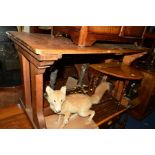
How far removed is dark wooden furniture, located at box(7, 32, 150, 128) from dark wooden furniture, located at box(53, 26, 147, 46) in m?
0.05

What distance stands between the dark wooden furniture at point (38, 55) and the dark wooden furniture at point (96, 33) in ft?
0.18

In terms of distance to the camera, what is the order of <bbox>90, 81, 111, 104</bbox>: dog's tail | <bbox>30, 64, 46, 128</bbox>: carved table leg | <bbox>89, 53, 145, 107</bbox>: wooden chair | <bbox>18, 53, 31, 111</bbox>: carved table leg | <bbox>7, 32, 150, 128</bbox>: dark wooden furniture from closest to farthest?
<bbox>7, 32, 150, 128</bbox>: dark wooden furniture
<bbox>30, 64, 46, 128</bbox>: carved table leg
<bbox>18, 53, 31, 111</bbox>: carved table leg
<bbox>89, 53, 145, 107</bbox>: wooden chair
<bbox>90, 81, 111, 104</bbox>: dog's tail

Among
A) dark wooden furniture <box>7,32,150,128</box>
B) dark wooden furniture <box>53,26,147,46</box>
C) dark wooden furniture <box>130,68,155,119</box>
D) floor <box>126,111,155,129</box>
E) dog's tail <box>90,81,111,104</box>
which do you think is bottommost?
floor <box>126,111,155,129</box>

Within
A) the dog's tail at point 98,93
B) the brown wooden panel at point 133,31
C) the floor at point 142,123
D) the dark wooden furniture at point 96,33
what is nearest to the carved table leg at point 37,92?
the dark wooden furniture at point 96,33

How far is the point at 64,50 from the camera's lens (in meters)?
0.82

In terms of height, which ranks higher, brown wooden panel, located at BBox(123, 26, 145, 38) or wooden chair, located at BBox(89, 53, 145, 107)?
brown wooden panel, located at BBox(123, 26, 145, 38)

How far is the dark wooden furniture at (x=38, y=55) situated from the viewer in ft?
2.64

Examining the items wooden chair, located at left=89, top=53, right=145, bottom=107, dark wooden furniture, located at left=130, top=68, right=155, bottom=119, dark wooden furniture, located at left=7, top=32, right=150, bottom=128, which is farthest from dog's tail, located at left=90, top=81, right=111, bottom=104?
dark wooden furniture, located at left=130, top=68, right=155, bottom=119

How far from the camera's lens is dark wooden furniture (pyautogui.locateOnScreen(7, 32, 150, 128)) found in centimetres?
80

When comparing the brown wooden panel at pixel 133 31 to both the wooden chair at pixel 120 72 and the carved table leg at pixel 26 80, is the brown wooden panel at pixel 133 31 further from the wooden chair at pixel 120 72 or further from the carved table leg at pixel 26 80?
the carved table leg at pixel 26 80

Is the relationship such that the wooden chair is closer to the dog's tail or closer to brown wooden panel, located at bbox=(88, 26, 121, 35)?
the dog's tail
